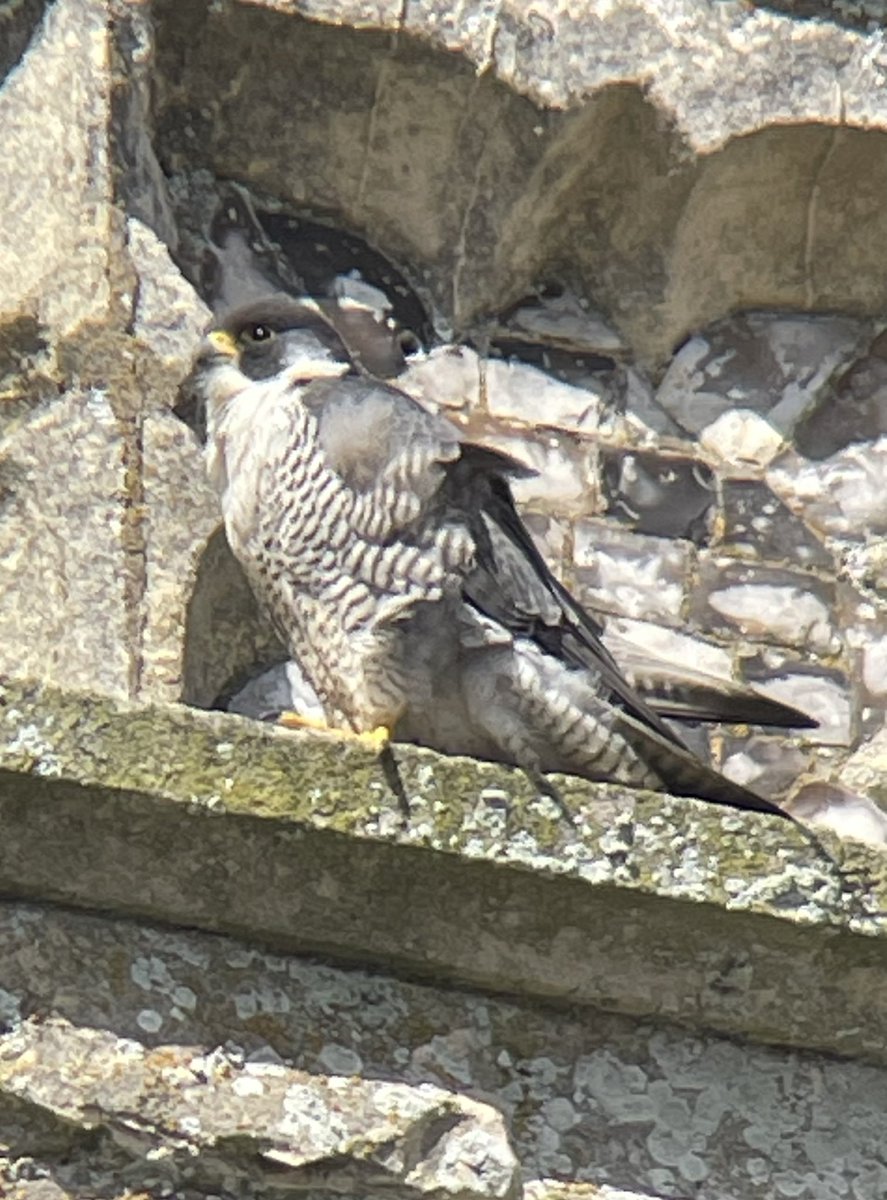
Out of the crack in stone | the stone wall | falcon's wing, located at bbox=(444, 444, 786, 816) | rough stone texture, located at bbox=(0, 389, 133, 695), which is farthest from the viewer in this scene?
the crack in stone

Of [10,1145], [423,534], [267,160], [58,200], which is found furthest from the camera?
[267,160]

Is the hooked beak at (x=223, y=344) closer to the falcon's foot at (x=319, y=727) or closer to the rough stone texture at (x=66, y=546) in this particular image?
the rough stone texture at (x=66, y=546)

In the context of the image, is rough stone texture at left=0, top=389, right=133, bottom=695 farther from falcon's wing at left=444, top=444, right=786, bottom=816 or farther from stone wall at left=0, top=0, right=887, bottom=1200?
falcon's wing at left=444, top=444, right=786, bottom=816

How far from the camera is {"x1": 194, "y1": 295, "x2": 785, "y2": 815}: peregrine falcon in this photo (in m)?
3.64

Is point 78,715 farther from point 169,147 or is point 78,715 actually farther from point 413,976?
point 169,147

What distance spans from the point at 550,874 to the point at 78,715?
46 centimetres

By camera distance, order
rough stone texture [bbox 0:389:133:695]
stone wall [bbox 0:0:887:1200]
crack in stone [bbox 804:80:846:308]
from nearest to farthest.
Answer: rough stone texture [bbox 0:389:133:695]
stone wall [bbox 0:0:887:1200]
crack in stone [bbox 804:80:846:308]

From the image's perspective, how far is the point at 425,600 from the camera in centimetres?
366

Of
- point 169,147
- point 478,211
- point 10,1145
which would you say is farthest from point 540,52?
point 10,1145

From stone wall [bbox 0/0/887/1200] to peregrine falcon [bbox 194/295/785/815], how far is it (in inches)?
7.3

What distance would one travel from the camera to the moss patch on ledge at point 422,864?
128 inches

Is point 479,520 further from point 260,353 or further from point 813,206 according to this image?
point 813,206

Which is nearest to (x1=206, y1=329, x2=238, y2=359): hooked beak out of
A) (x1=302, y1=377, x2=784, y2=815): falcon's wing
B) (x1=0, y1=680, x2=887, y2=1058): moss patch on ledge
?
(x1=302, y1=377, x2=784, y2=815): falcon's wing

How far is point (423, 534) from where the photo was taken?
12.1 ft
